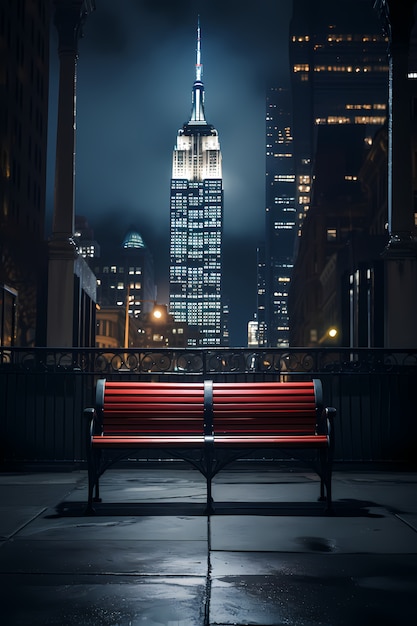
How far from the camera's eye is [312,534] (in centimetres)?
628

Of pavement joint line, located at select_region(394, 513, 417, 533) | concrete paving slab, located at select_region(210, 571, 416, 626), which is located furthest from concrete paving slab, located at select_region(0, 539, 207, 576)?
pavement joint line, located at select_region(394, 513, 417, 533)

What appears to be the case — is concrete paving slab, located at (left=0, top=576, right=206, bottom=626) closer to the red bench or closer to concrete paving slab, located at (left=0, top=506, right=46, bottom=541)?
concrete paving slab, located at (left=0, top=506, right=46, bottom=541)

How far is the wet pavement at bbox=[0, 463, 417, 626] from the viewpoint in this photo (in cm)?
416

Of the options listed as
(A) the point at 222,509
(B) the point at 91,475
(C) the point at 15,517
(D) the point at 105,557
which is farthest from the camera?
(A) the point at 222,509

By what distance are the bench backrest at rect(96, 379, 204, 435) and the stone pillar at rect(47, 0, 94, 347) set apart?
32.5 ft

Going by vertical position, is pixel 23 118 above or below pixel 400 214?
above

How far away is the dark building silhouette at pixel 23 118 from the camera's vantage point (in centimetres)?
6706

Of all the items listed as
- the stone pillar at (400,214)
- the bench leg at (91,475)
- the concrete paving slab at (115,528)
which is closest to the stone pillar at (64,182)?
the stone pillar at (400,214)

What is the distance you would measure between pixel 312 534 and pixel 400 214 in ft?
35.8

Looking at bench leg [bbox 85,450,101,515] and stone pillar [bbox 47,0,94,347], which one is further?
stone pillar [bbox 47,0,94,347]

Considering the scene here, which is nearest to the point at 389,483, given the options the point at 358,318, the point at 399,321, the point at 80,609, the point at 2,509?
the point at 2,509

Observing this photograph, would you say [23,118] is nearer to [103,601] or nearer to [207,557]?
[207,557]

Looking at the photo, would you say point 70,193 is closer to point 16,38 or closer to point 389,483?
point 389,483

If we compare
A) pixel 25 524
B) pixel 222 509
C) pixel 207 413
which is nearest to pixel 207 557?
pixel 25 524
